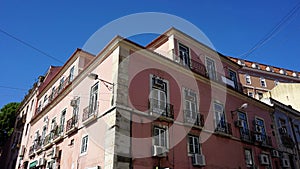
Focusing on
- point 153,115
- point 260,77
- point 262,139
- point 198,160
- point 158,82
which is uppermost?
point 260,77

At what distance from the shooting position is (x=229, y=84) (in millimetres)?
17641

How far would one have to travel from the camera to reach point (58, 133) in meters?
15.2

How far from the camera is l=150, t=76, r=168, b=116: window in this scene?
1181 cm

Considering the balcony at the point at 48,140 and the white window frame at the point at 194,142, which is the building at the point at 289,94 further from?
the balcony at the point at 48,140

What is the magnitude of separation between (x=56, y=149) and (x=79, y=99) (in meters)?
3.30

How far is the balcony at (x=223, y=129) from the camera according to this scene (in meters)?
14.2

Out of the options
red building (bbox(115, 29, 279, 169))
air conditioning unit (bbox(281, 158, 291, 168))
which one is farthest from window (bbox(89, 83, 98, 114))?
air conditioning unit (bbox(281, 158, 291, 168))

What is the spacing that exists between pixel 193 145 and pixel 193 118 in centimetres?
146

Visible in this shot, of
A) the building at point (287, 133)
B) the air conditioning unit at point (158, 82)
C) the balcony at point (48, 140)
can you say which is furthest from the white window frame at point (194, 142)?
the balcony at point (48, 140)

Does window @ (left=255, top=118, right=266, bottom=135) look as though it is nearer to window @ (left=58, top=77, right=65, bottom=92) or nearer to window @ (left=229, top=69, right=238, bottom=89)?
window @ (left=229, top=69, right=238, bottom=89)

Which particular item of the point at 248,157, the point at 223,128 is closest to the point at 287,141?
the point at 248,157

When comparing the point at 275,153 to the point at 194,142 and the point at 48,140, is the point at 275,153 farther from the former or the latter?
the point at 48,140

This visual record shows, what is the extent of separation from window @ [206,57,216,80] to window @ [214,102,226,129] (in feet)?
6.88

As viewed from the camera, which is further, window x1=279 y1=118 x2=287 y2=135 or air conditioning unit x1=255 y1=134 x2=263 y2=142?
window x1=279 y1=118 x2=287 y2=135
